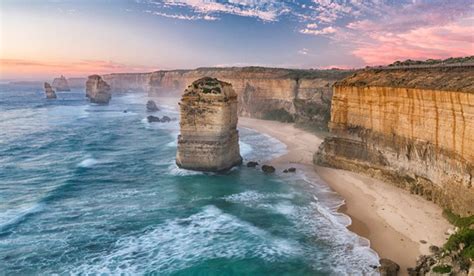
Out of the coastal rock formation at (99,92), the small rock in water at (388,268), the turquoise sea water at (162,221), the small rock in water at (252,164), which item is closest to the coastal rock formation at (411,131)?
the turquoise sea water at (162,221)

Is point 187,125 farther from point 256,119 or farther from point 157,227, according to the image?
point 256,119

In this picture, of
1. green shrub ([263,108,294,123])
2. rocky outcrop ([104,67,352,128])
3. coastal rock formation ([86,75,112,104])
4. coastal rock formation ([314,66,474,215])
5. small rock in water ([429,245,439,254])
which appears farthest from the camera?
coastal rock formation ([86,75,112,104])

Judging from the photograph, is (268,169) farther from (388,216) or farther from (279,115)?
(279,115)

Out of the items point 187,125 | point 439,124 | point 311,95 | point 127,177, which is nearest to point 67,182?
point 127,177

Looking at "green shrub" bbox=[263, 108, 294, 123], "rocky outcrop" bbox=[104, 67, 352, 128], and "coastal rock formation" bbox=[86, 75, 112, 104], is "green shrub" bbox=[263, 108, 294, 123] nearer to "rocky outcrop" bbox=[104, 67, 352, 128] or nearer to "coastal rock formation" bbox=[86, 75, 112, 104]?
"rocky outcrop" bbox=[104, 67, 352, 128]

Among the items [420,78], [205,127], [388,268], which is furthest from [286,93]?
[388,268]

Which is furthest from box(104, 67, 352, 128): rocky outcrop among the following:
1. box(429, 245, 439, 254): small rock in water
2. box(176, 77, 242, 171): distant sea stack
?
box(429, 245, 439, 254): small rock in water
